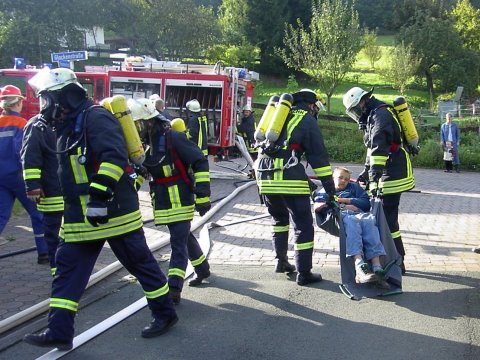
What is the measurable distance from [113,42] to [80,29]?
13.5m

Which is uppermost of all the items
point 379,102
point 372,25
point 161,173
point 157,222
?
point 372,25

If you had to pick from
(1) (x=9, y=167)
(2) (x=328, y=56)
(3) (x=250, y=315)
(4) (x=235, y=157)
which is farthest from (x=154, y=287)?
(2) (x=328, y=56)

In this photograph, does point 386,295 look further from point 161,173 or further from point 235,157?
point 235,157

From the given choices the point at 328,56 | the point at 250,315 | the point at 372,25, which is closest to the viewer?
the point at 250,315

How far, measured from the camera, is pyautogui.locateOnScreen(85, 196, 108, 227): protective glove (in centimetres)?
416

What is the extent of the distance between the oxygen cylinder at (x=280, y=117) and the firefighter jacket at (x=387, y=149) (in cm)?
91

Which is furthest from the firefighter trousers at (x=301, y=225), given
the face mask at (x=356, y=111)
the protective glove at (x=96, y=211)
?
the protective glove at (x=96, y=211)

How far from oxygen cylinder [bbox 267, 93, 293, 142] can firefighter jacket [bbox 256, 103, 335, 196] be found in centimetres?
7

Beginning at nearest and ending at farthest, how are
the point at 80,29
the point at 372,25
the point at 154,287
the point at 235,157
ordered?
the point at 154,287, the point at 235,157, the point at 80,29, the point at 372,25

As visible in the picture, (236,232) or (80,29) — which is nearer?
(236,232)

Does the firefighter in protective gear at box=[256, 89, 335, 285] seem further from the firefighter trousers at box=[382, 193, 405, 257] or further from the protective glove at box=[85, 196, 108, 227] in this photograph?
the protective glove at box=[85, 196, 108, 227]

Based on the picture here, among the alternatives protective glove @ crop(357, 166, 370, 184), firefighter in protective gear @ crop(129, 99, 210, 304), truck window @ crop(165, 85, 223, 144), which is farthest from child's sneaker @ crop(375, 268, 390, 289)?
truck window @ crop(165, 85, 223, 144)

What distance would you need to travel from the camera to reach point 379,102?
641cm

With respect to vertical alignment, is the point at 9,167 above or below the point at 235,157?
above
